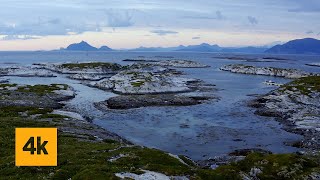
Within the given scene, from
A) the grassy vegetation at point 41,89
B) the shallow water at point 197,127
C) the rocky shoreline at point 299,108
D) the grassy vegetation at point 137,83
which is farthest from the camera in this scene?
the grassy vegetation at point 137,83

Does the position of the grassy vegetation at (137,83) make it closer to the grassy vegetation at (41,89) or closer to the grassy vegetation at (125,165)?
the grassy vegetation at (41,89)

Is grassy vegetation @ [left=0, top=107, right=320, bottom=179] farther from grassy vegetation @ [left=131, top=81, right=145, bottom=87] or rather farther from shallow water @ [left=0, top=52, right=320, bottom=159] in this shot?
grassy vegetation @ [left=131, top=81, right=145, bottom=87]

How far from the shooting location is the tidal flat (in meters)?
31.7

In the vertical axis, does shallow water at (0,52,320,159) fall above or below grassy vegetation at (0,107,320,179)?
below

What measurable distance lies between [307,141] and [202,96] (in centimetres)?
5248

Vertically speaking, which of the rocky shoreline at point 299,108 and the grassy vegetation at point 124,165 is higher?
the grassy vegetation at point 124,165

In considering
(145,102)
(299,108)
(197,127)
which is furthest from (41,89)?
(299,108)

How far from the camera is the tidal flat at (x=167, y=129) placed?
31.7 metres

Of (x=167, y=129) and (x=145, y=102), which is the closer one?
(x=167, y=129)

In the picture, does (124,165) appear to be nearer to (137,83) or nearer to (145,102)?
(145,102)

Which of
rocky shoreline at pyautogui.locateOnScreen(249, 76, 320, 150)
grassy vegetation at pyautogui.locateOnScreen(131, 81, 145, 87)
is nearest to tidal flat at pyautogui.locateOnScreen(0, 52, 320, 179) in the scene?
rocky shoreline at pyautogui.locateOnScreen(249, 76, 320, 150)

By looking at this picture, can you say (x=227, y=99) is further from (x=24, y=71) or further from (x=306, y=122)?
(x=24, y=71)

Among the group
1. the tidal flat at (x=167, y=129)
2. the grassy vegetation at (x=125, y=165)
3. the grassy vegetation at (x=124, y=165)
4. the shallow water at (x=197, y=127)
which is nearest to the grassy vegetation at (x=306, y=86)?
the tidal flat at (x=167, y=129)

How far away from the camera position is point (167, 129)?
6662cm
